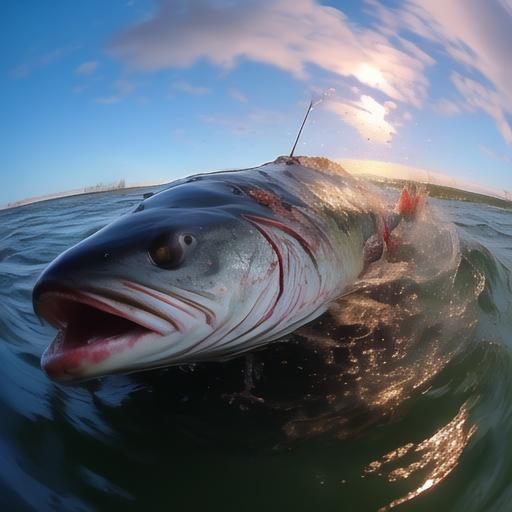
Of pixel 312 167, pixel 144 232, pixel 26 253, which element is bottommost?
pixel 26 253

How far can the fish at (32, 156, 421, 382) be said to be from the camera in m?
1.90

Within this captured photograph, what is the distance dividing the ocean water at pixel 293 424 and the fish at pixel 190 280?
1.05 ft

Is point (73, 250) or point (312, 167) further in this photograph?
point (312, 167)

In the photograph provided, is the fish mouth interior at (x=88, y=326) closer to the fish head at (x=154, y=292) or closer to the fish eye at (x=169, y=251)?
the fish head at (x=154, y=292)

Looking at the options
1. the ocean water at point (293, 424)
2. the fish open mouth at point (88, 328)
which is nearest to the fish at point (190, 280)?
the fish open mouth at point (88, 328)

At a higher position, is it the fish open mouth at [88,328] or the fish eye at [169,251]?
the fish eye at [169,251]

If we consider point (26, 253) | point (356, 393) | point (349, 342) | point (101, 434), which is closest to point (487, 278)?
point (349, 342)

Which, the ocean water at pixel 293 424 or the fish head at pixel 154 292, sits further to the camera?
the ocean water at pixel 293 424

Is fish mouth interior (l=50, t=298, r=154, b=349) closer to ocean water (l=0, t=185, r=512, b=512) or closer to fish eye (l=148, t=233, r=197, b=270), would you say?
fish eye (l=148, t=233, r=197, b=270)

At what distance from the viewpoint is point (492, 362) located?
10.3ft

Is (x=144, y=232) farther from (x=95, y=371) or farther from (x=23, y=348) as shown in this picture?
(x=23, y=348)

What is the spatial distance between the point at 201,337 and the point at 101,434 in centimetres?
77

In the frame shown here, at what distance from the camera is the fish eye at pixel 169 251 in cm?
212

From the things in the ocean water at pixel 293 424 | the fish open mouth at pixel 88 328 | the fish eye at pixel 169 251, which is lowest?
the ocean water at pixel 293 424
